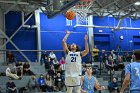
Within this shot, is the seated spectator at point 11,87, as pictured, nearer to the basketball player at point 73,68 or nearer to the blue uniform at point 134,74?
the basketball player at point 73,68

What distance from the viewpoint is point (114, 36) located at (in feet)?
99.9

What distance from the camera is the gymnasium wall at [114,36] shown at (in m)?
29.9

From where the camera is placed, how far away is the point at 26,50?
26.1 metres

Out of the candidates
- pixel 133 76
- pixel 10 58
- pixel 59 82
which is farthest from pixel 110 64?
pixel 133 76

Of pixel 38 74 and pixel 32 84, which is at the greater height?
pixel 38 74

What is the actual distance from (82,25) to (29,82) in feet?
33.1

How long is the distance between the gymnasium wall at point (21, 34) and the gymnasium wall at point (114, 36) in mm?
5949

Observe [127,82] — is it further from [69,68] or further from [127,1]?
[127,1]

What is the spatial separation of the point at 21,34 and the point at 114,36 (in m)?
8.80

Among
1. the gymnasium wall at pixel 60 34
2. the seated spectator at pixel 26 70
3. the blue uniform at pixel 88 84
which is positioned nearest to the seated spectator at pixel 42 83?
the seated spectator at pixel 26 70

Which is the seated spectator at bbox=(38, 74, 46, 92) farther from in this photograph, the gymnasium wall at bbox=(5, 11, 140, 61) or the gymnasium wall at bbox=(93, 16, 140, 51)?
the gymnasium wall at bbox=(93, 16, 140, 51)

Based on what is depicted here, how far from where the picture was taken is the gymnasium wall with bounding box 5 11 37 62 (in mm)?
26859

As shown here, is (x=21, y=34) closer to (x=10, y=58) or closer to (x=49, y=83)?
(x=10, y=58)

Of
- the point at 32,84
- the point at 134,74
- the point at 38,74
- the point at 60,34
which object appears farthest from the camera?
the point at 60,34
